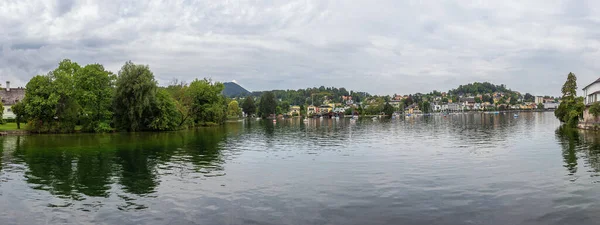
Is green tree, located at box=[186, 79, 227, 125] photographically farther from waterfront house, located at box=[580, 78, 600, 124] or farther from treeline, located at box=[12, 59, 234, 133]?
waterfront house, located at box=[580, 78, 600, 124]

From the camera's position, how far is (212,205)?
19703 mm

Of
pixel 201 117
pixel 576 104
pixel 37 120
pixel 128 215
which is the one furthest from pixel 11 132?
pixel 576 104

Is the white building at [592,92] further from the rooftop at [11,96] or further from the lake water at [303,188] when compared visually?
the rooftop at [11,96]

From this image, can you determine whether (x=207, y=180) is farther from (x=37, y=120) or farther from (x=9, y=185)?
(x=37, y=120)

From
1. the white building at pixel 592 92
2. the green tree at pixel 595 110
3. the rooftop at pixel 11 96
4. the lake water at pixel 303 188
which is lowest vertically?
the lake water at pixel 303 188

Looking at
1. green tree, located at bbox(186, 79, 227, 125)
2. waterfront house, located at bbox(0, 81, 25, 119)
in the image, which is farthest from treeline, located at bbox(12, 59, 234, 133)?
waterfront house, located at bbox(0, 81, 25, 119)

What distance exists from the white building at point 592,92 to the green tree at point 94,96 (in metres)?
83.6

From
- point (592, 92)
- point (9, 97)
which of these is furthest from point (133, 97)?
point (592, 92)

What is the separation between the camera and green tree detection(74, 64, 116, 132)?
75.1 metres

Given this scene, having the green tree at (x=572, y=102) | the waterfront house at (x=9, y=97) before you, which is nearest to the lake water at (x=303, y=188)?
the green tree at (x=572, y=102)

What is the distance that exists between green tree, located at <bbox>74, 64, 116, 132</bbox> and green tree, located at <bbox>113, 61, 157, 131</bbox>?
1.80m

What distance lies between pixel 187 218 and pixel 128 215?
Answer: 2649 mm

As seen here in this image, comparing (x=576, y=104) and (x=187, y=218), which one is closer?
(x=187, y=218)

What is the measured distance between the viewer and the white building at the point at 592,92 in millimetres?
71694
